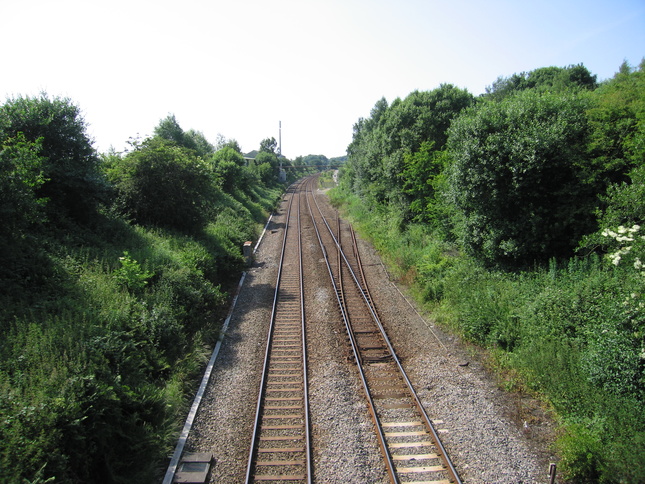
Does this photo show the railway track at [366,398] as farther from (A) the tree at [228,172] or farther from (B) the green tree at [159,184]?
(A) the tree at [228,172]

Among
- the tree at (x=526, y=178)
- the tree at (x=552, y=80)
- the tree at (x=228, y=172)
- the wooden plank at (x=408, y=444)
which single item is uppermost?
the tree at (x=552, y=80)

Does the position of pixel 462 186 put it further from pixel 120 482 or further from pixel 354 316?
pixel 120 482

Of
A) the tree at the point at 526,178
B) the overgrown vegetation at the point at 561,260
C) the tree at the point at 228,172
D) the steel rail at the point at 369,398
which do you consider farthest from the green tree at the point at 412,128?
the tree at the point at 228,172

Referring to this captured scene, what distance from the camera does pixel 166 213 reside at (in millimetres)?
16297

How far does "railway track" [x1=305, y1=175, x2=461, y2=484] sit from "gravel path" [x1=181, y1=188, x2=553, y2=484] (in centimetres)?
22

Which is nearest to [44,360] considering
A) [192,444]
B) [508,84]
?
[192,444]

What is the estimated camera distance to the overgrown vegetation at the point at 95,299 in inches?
214

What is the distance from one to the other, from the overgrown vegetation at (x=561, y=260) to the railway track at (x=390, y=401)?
2.10m

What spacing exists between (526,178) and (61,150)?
604 inches

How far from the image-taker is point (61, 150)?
1255cm

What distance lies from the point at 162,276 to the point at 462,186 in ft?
33.5

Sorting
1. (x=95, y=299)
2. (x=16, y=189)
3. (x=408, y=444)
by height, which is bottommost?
(x=408, y=444)

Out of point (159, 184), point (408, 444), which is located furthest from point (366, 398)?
point (159, 184)

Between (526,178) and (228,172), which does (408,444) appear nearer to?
(526,178)
